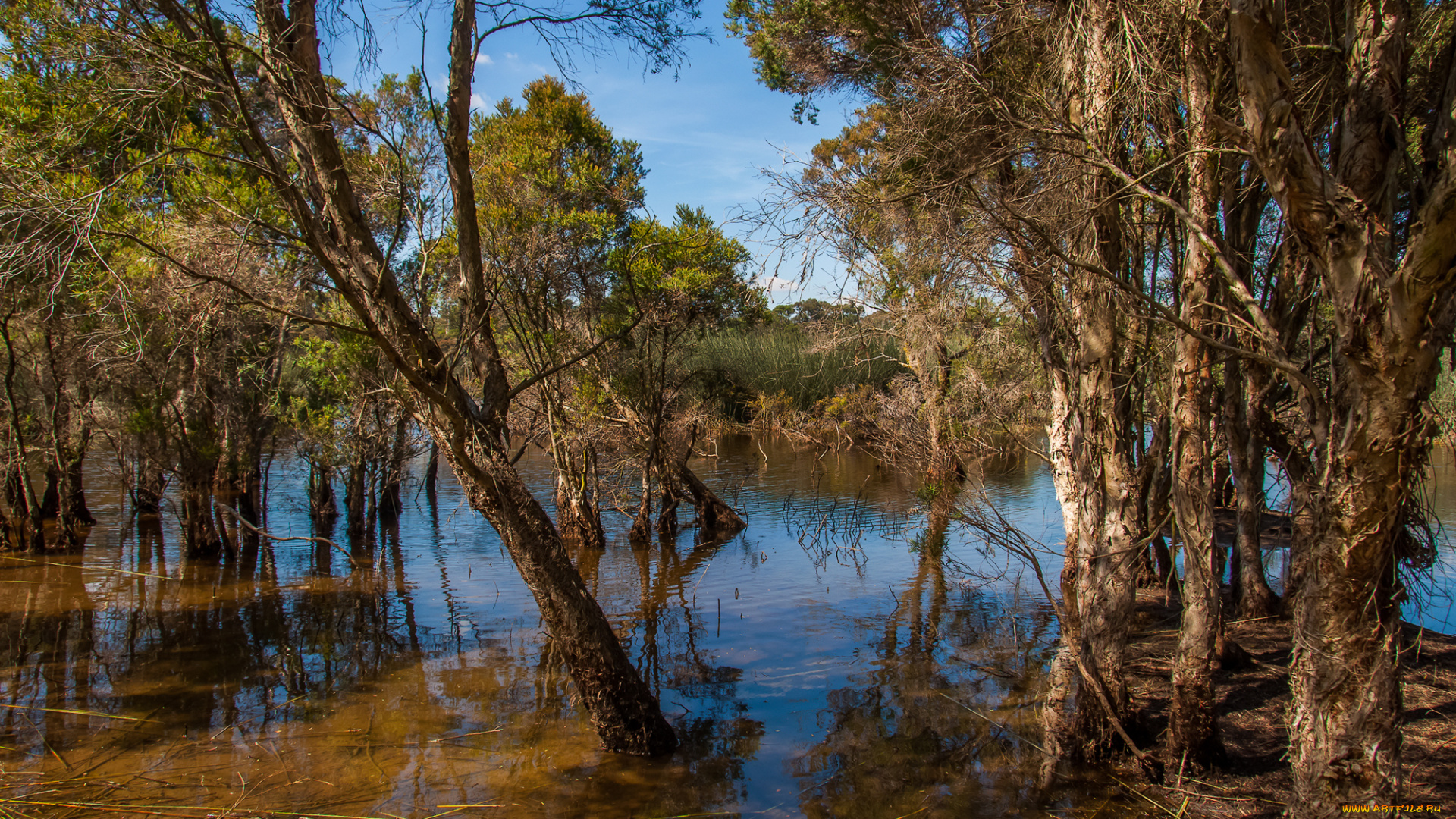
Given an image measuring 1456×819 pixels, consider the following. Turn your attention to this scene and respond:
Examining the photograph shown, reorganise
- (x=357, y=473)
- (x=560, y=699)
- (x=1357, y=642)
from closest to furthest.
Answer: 1. (x=1357, y=642)
2. (x=560, y=699)
3. (x=357, y=473)

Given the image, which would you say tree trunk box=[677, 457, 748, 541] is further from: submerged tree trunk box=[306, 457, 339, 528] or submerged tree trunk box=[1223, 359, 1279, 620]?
submerged tree trunk box=[1223, 359, 1279, 620]

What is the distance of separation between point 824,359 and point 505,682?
153 inches

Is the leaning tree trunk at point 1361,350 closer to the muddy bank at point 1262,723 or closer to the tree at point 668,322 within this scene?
the muddy bank at point 1262,723

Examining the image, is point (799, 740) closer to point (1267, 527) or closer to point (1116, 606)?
point (1116, 606)

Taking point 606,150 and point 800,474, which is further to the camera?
point 800,474

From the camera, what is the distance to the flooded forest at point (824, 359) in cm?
294

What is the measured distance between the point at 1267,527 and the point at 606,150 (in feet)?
43.6

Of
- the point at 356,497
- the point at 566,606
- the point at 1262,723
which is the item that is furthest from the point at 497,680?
the point at 356,497

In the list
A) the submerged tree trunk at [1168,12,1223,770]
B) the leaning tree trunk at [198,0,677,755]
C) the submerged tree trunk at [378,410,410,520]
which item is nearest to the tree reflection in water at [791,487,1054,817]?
the submerged tree trunk at [1168,12,1223,770]

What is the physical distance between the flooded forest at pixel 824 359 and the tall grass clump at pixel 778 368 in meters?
10.5

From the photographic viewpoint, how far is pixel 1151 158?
4.88 metres

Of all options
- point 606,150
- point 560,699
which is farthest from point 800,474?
point 560,699

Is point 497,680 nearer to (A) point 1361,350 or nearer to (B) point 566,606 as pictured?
(B) point 566,606

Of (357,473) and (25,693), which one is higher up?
(357,473)
